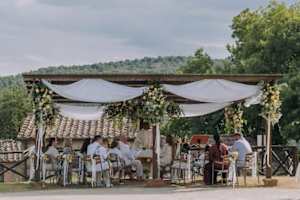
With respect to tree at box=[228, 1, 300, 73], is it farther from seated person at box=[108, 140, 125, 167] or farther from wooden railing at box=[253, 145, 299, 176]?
seated person at box=[108, 140, 125, 167]

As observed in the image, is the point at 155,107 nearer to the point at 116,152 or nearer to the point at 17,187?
the point at 116,152

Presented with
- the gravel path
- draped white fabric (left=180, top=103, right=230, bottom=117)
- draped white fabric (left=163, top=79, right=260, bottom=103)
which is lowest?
the gravel path

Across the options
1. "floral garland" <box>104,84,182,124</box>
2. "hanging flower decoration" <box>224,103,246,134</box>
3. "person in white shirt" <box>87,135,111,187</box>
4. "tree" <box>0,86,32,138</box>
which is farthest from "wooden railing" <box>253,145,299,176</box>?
"tree" <box>0,86,32,138</box>

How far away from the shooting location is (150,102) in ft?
56.0

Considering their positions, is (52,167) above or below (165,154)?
below

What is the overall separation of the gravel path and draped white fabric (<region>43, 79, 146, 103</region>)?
2258mm

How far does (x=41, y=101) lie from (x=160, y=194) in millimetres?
4057

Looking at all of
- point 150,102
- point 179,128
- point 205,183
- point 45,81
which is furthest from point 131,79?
point 179,128

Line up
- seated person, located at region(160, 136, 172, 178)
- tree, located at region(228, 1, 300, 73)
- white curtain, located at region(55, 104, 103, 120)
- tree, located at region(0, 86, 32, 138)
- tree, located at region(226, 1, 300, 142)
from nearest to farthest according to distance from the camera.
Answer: seated person, located at region(160, 136, 172, 178) → white curtain, located at region(55, 104, 103, 120) → tree, located at region(226, 1, 300, 142) → tree, located at region(228, 1, 300, 73) → tree, located at region(0, 86, 32, 138)

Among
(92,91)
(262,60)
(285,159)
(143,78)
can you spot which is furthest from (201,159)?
(262,60)

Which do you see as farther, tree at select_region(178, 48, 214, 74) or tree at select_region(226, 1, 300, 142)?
tree at select_region(178, 48, 214, 74)

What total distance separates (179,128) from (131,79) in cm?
2771

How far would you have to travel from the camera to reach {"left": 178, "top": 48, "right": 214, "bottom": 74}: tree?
142ft

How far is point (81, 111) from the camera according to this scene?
69.7 feet
